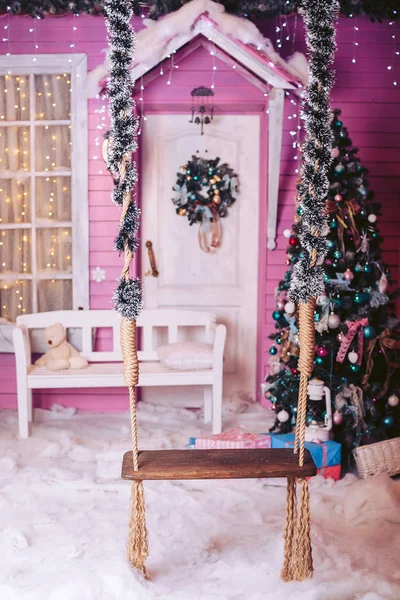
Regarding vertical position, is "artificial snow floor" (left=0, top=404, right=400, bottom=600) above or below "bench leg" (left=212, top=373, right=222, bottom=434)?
below

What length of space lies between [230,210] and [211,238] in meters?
0.27

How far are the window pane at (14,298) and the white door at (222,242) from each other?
0.95 m

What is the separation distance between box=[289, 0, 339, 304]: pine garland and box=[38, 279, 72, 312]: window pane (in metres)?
3.13

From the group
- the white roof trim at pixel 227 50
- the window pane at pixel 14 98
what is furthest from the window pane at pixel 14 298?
the white roof trim at pixel 227 50

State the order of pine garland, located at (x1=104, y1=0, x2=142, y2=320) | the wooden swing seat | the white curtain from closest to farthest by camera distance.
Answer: pine garland, located at (x1=104, y1=0, x2=142, y2=320) < the wooden swing seat < the white curtain

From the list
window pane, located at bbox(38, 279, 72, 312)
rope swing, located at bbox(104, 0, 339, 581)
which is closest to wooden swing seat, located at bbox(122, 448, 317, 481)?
rope swing, located at bbox(104, 0, 339, 581)

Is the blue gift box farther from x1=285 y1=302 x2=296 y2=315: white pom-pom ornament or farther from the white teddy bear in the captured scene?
the white teddy bear

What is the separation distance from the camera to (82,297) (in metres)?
5.21

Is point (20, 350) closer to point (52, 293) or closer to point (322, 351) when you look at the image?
point (52, 293)

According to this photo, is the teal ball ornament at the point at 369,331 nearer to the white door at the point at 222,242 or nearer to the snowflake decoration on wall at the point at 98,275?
the white door at the point at 222,242

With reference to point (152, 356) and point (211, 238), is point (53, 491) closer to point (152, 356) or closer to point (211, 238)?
point (152, 356)

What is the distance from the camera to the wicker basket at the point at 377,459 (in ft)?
12.6

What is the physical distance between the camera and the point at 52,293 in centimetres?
527

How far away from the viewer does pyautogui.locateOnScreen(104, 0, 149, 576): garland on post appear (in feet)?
7.81
